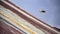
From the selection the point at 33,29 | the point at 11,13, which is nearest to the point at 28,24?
the point at 33,29

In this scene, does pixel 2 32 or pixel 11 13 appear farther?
pixel 11 13

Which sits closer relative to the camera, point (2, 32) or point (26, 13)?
point (2, 32)

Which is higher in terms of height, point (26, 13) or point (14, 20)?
point (26, 13)

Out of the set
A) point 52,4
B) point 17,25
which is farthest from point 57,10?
point 17,25

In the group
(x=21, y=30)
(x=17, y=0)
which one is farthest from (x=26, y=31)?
(x=17, y=0)

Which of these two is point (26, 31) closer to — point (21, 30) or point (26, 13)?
point (21, 30)

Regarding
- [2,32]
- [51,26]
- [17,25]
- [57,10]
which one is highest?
[57,10]

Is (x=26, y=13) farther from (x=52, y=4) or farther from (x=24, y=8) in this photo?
A: (x=52, y=4)

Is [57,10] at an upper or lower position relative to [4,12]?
upper
